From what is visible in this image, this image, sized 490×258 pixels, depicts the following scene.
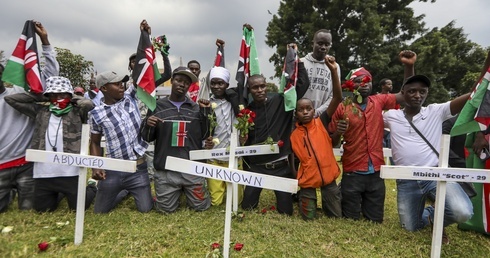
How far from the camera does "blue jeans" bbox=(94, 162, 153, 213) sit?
4.48 meters

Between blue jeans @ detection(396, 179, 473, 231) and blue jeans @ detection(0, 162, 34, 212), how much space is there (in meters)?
4.98

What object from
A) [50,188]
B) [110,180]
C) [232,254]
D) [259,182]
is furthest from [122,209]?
[259,182]

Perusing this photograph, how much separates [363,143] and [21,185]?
4722 millimetres

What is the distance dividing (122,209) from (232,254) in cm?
224

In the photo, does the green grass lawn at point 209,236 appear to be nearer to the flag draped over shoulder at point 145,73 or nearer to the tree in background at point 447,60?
the flag draped over shoulder at point 145,73

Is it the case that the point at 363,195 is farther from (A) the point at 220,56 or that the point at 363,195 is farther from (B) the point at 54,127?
(B) the point at 54,127

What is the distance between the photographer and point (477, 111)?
10.9 ft

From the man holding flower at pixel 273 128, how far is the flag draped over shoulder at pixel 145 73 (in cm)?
139

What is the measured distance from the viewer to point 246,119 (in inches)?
149

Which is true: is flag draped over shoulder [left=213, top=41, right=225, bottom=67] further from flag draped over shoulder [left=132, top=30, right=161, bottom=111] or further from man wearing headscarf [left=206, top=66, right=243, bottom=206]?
flag draped over shoulder [left=132, top=30, right=161, bottom=111]

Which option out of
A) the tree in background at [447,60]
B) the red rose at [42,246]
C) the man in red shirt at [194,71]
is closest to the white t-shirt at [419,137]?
the red rose at [42,246]

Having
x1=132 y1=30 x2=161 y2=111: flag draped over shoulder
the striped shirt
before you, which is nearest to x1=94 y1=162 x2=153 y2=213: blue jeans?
the striped shirt

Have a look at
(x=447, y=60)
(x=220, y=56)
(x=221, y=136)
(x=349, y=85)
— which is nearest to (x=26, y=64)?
(x=221, y=136)

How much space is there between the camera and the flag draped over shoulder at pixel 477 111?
329cm
